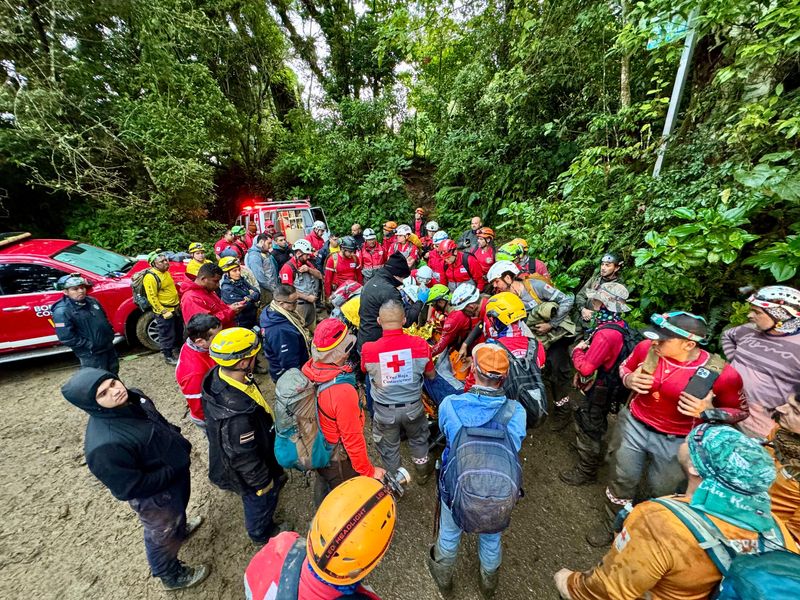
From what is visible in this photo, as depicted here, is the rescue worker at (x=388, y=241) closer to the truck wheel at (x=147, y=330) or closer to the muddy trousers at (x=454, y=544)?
the truck wheel at (x=147, y=330)

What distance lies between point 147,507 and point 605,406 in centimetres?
394

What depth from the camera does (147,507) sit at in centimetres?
221

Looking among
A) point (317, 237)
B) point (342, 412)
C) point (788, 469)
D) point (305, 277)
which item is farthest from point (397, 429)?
point (317, 237)

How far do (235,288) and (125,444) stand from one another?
11.0 feet

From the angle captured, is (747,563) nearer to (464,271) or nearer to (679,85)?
(464,271)

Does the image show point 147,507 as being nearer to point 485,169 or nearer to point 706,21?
point 706,21

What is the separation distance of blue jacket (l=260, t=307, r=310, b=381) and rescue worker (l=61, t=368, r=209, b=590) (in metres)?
1.21

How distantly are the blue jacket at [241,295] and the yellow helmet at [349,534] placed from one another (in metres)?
4.57

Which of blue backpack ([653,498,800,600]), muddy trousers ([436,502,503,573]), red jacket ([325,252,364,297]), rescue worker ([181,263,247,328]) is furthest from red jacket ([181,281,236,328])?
blue backpack ([653,498,800,600])

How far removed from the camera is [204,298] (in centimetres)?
429

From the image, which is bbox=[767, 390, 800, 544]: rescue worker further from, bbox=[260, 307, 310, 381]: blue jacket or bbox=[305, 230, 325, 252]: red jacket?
bbox=[305, 230, 325, 252]: red jacket

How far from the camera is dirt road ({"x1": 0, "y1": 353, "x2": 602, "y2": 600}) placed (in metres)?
2.51

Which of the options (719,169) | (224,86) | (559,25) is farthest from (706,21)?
(224,86)

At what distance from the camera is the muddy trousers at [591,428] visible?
3170mm
